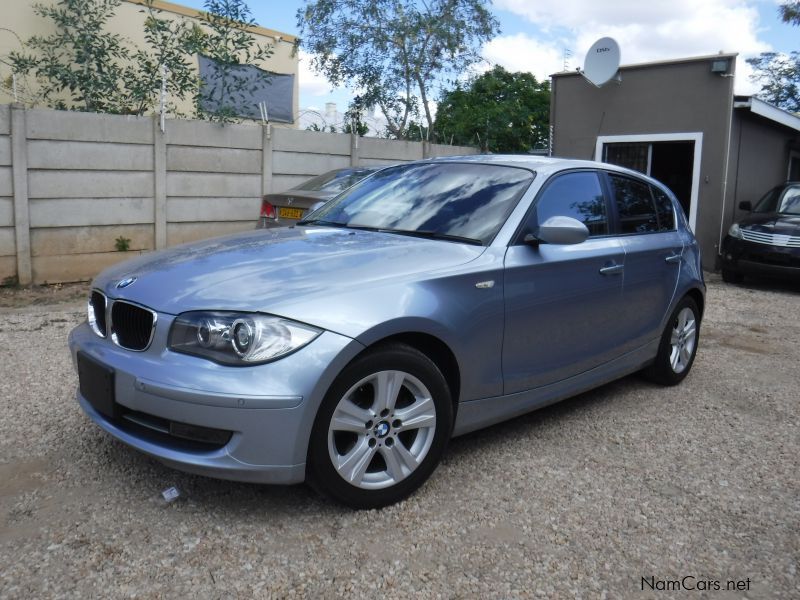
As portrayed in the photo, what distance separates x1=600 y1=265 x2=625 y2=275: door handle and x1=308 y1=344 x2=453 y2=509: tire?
1482mm

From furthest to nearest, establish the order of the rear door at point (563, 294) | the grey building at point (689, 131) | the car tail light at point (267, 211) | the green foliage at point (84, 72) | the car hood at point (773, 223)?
the grey building at point (689, 131)
the car hood at point (773, 223)
the green foliage at point (84, 72)
the car tail light at point (267, 211)
the rear door at point (563, 294)

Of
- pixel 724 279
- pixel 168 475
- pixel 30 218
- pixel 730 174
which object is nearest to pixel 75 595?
pixel 168 475

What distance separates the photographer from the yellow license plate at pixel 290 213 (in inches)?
303

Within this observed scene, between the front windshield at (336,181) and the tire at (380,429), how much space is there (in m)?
5.15

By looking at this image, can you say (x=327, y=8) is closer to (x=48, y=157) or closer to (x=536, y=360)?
(x=48, y=157)

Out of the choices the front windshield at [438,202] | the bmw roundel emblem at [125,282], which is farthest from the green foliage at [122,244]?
the bmw roundel emblem at [125,282]

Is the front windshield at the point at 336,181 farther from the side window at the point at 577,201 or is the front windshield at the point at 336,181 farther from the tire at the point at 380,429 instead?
the tire at the point at 380,429

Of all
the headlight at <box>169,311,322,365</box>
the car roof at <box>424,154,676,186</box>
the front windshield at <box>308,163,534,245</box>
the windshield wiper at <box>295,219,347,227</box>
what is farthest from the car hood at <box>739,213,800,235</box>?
the headlight at <box>169,311,322,365</box>

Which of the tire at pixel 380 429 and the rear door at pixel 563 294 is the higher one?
the rear door at pixel 563 294

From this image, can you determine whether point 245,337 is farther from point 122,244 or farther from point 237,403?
point 122,244

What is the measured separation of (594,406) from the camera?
473cm

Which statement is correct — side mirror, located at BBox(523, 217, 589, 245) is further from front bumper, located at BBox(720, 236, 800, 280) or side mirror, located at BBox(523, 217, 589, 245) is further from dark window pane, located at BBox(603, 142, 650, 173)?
dark window pane, located at BBox(603, 142, 650, 173)

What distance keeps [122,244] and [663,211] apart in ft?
19.7

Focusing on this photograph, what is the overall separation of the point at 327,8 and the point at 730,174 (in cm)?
784
